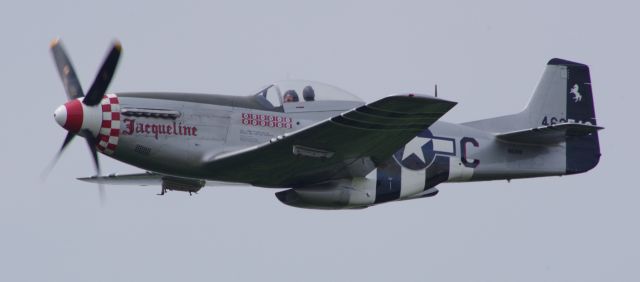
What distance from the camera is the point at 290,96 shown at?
20906 mm

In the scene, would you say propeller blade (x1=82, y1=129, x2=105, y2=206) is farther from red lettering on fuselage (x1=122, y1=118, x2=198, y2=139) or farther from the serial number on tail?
the serial number on tail

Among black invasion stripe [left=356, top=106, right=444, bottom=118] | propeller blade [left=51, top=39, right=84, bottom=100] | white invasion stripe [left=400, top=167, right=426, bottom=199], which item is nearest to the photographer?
black invasion stripe [left=356, top=106, right=444, bottom=118]

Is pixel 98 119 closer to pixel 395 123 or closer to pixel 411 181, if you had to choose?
pixel 395 123

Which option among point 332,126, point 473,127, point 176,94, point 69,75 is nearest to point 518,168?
point 473,127

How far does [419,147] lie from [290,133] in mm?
3146

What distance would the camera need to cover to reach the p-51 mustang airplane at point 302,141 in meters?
19.7

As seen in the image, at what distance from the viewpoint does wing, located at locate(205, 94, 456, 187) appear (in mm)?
19031

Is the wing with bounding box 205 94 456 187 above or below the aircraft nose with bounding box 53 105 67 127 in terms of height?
below

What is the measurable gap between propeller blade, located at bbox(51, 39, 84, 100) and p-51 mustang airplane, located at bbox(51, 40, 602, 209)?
23mm

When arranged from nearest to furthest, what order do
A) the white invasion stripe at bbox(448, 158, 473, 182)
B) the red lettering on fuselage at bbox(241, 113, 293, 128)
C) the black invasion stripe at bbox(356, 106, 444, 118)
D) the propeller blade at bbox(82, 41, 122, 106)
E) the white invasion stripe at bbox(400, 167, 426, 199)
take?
the black invasion stripe at bbox(356, 106, 444, 118) → the propeller blade at bbox(82, 41, 122, 106) → the red lettering on fuselage at bbox(241, 113, 293, 128) → the white invasion stripe at bbox(400, 167, 426, 199) → the white invasion stripe at bbox(448, 158, 473, 182)

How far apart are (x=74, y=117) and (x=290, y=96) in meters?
3.45

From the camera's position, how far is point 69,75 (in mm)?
21109

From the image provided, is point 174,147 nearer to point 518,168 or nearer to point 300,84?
point 300,84

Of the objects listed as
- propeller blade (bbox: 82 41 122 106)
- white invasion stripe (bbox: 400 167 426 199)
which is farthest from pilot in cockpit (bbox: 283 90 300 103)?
propeller blade (bbox: 82 41 122 106)
